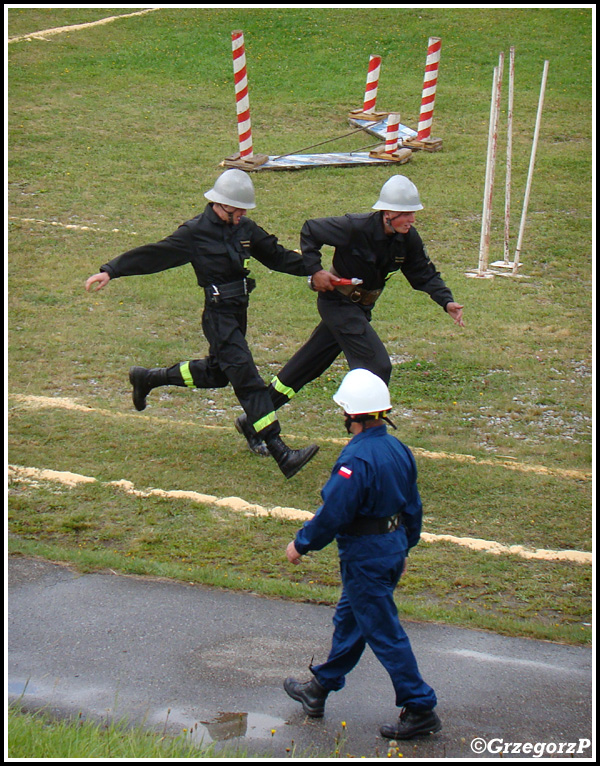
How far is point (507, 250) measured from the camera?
39.3 feet

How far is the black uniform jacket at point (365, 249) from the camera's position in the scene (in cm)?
664

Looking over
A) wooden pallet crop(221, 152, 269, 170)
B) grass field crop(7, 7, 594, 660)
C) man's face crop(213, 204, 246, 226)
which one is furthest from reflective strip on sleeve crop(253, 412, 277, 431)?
wooden pallet crop(221, 152, 269, 170)

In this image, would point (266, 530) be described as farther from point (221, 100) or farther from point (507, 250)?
point (221, 100)

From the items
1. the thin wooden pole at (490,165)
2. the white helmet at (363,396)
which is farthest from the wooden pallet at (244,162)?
the white helmet at (363,396)

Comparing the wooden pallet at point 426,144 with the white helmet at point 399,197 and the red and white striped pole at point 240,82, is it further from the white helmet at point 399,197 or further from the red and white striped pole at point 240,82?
the white helmet at point 399,197

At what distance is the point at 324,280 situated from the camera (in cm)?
665

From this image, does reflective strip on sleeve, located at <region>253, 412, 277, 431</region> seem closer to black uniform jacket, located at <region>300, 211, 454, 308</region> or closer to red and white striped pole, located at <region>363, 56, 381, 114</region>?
black uniform jacket, located at <region>300, 211, 454, 308</region>

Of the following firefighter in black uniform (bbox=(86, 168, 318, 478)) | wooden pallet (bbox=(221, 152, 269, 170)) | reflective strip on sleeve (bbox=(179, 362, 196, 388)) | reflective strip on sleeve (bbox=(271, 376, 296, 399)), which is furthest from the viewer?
wooden pallet (bbox=(221, 152, 269, 170))

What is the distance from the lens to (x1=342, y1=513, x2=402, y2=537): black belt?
13.9 feet

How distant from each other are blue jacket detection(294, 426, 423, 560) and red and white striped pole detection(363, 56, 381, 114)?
547 inches

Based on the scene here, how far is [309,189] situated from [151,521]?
30.2 ft

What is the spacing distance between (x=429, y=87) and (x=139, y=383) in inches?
411

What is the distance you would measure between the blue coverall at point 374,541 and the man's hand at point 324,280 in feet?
8.34

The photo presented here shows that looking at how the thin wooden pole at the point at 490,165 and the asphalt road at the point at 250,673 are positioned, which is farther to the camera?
the thin wooden pole at the point at 490,165
